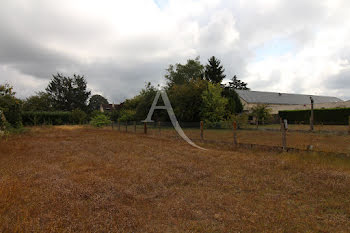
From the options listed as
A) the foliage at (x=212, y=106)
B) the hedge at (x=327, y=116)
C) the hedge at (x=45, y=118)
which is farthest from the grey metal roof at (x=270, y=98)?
the hedge at (x=45, y=118)

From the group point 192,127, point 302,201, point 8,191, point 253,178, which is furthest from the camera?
point 192,127

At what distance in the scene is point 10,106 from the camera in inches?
674

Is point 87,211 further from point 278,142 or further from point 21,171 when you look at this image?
point 278,142

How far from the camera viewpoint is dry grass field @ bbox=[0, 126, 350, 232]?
2.61m

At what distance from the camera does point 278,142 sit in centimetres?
795

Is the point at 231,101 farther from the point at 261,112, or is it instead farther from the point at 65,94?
the point at 65,94

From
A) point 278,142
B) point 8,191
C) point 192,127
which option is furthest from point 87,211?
point 192,127

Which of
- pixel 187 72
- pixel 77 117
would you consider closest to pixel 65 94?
pixel 77 117

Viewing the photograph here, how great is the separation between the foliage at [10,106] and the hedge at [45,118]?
11.1m

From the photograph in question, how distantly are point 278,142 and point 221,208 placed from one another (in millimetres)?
5925

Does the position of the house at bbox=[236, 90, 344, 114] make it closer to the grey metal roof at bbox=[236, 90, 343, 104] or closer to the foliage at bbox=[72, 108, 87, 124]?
the grey metal roof at bbox=[236, 90, 343, 104]

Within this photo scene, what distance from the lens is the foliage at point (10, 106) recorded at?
1603 cm

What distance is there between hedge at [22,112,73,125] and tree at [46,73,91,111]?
16424mm

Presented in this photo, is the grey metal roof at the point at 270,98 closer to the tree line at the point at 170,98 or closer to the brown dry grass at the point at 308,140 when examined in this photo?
the tree line at the point at 170,98
